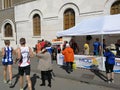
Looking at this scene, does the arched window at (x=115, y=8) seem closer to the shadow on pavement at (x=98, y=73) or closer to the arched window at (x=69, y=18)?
the arched window at (x=69, y=18)

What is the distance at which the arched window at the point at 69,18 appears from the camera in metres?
20.8

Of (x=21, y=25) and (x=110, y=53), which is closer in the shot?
(x=110, y=53)

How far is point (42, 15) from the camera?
77.3 feet

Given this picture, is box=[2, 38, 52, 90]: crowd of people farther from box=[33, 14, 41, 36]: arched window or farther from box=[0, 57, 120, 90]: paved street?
box=[33, 14, 41, 36]: arched window

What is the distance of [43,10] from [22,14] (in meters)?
3.90

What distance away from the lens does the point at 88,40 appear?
732 inches

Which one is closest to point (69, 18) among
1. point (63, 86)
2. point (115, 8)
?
point (115, 8)

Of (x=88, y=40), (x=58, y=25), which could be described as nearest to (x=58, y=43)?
(x=88, y=40)

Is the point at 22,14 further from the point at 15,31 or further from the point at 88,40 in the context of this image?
the point at 88,40

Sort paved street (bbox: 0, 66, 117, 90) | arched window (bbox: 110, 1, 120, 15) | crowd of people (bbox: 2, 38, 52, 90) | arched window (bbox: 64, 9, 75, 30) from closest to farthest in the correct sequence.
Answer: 1. crowd of people (bbox: 2, 38, 52, 90)
2. paved street (bbox: 0, 66, 117, 90)
3. arched window (bbox: 110, 1, 120, 15)
4. arched window (bbox: 64, 9, 75, 30)

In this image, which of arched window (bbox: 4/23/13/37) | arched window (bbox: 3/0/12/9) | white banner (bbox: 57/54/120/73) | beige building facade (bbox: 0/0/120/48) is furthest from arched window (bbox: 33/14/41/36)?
white banner (bbox: 57/54/120/73)

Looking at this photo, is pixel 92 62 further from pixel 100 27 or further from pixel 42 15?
pixel 42 15

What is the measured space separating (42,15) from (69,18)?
141 inches

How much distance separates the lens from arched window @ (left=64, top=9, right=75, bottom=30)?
20781 mm
